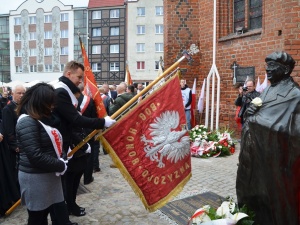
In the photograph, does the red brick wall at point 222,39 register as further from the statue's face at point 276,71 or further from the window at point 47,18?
the window at point 47,18

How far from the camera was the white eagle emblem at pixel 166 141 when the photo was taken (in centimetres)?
366

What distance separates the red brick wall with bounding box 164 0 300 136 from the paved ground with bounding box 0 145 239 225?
3.07m

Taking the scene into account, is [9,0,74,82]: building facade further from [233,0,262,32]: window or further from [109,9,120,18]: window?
[233,0,262,32]: window

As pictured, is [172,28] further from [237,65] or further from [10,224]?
[10,224]

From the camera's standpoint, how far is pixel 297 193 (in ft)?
8.89

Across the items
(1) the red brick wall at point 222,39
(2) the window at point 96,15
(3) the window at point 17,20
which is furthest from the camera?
(3) the window at point 17,20

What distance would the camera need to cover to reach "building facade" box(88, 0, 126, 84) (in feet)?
132

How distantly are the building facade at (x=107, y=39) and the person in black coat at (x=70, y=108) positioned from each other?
119 feet

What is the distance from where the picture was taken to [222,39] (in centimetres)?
989

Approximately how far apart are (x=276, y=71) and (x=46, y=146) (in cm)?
225

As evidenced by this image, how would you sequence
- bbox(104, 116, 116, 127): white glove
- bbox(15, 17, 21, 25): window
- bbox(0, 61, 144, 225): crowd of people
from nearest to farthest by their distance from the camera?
bbox(0, 61, 144, 225): crowd of people → bbox(104, 116, 116, 127): white glove → bbox(15, 17, 21, 25): window

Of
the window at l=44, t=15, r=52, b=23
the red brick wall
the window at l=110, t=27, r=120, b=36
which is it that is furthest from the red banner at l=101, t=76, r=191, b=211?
the window at l=44, t=15, r=52, b=23

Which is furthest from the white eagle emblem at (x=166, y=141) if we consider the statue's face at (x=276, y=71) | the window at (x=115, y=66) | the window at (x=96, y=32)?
the window at (x=96, y=32)

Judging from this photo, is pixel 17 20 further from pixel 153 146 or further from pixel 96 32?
pixel 153 146
